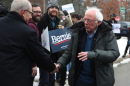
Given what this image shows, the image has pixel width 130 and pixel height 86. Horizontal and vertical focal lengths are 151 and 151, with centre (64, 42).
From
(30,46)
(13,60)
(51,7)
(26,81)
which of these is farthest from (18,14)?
(51,7)

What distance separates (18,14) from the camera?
184 cm

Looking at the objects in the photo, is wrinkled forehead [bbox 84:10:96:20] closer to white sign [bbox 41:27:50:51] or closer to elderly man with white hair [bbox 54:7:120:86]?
elderly man with white hair [bbox 54:7:120:86]

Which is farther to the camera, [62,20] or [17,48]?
[62,20]

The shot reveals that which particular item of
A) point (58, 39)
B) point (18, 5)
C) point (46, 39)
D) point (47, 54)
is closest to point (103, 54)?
point (47, 54)

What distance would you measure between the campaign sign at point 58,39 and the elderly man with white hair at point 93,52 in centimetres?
109

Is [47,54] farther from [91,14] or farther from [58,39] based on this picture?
[58,39]

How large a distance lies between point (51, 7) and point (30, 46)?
1907 mm

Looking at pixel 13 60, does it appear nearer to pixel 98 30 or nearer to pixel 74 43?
pixel 74 43

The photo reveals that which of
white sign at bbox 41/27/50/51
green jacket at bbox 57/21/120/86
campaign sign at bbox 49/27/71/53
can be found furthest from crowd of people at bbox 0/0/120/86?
campaign sign at bbox 49/27/71/53

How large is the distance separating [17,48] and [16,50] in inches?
1.0

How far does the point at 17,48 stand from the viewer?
1.72 m

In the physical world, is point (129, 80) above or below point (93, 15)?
below

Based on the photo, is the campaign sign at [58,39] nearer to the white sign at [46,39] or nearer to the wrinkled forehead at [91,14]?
the white sign at [46,39]

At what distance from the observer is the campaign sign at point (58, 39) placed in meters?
3.54
